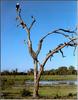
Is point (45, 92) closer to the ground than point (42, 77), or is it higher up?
closer to the ground

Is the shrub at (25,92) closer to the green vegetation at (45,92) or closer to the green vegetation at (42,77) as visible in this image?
the green vegetation at (45,92)

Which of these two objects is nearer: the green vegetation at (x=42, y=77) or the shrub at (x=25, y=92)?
the shrub at (x=25, y=92)

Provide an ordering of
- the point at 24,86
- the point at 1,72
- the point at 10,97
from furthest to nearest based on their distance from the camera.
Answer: the point at 24,86 → the point at 1,72 → the point at 10,97

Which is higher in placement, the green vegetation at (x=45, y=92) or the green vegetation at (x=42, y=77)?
the green vegetation at (x=42, y=77)

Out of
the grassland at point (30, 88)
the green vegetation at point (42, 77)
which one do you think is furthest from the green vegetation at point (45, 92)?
the green vegetation at point (42, 77)

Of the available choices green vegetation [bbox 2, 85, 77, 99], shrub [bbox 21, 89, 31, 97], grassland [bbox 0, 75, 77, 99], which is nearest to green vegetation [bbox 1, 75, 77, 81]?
grassland [bbox 0, 75, 77, 99]

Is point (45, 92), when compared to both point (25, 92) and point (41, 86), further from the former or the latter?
point (41, 86)

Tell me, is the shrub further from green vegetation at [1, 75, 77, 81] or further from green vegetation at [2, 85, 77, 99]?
green vegetation at [1, 75, 77, 81]

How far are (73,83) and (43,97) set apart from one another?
169 cm

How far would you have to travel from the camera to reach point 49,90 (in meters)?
9.23

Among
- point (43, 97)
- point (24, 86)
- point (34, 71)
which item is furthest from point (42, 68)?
point (24, 86)

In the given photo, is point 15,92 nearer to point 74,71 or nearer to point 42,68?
point 42,68

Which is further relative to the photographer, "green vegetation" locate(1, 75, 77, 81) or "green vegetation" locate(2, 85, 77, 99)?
"green vegetation" locate(1, 75, 77, 81)

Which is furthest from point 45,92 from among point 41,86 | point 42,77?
point 42,77
